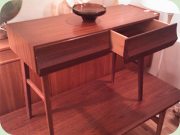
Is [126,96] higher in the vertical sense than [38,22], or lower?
lower

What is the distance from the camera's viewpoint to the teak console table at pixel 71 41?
2.93 ft

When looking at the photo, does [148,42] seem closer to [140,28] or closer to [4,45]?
[140,28]

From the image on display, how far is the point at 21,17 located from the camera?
53.6 inches

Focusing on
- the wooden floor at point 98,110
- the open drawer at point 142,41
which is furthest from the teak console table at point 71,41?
the wooden floor at point 98,110

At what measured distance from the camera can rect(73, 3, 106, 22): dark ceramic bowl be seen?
3.61 feet

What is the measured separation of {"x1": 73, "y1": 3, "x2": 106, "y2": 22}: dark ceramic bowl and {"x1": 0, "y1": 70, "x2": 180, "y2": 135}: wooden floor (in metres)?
0.55

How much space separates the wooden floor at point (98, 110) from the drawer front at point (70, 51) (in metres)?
0.44

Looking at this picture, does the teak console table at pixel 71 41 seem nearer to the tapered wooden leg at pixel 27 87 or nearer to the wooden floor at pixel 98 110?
the tapered wooden leg at pixel 27 87

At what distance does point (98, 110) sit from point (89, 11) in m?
0.60

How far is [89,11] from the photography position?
114 cm

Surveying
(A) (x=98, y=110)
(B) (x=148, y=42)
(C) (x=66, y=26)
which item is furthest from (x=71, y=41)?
(A) (x=98, y=110)

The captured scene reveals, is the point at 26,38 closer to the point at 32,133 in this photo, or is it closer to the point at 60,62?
the point at 60,62

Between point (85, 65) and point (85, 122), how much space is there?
442mm

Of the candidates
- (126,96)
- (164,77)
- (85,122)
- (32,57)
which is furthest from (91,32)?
(164,77)
